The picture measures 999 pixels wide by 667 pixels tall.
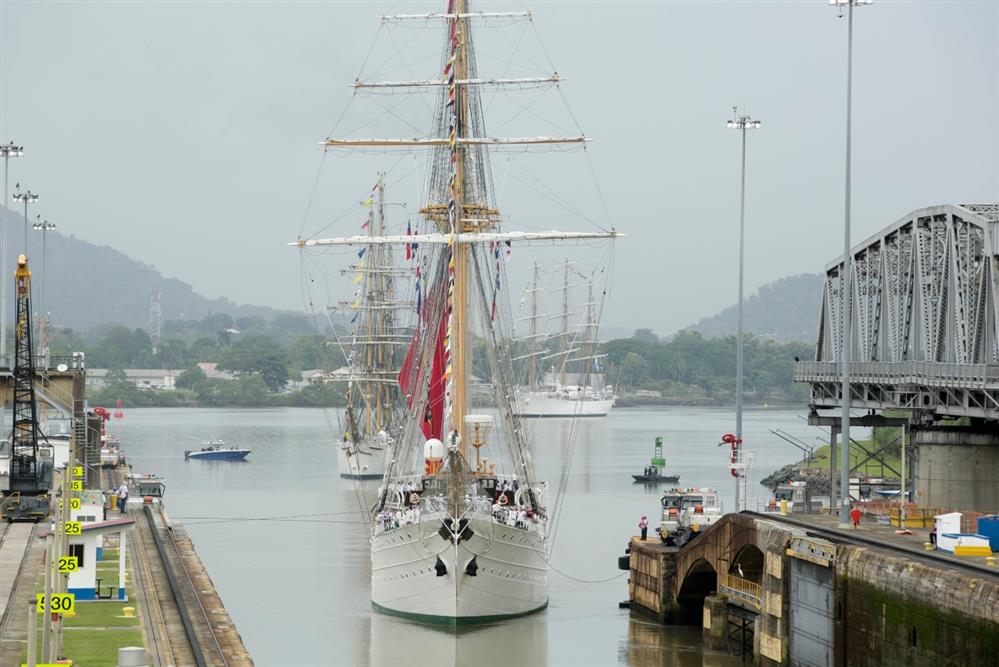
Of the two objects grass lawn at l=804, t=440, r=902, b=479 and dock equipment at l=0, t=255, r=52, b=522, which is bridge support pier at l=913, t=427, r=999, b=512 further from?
grass lawn at l=804, t=440, r=902, b=479

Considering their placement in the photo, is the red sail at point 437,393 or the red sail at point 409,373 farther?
the red sail at point 409,373

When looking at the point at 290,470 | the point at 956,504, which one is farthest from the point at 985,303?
the point at 290,470

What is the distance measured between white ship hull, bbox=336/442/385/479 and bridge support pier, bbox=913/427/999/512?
82360mm

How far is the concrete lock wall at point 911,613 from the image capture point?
1320 inches

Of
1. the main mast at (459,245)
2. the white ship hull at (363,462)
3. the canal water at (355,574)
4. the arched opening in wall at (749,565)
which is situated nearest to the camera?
the arched opening in wall at (749,565)

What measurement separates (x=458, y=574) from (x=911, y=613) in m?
21.3

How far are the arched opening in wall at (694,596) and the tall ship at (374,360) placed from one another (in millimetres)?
80473

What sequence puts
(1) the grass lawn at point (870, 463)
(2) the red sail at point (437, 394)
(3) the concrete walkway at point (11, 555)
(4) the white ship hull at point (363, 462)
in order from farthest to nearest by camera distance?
(4) the white ship hull at point (363, 462)
(1) the grass lawn at point (870, 463)
(2) the red sail at point (437, 394)
(3) the concrete walkway at point (11, 555)

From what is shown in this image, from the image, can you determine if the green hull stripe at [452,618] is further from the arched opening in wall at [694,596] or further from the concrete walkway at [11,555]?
the concrete walkway at [11,555]

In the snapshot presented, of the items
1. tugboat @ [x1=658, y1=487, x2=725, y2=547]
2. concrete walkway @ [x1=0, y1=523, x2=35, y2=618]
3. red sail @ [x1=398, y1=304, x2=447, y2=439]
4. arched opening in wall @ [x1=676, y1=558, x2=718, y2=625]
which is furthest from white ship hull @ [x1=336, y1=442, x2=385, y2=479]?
arched opening in wall @ [x1=676, y1=558, x2=718, y2=625]

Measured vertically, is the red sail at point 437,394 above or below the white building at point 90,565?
above

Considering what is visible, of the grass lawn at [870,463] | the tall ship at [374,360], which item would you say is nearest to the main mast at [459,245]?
the grass lawn at [870,463]

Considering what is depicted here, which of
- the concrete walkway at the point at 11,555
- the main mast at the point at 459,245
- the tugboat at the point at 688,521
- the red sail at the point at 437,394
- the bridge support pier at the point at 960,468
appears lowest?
the concrete walkway at the point at 11,555

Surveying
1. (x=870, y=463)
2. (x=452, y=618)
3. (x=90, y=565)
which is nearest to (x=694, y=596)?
(x=452, y=618)
